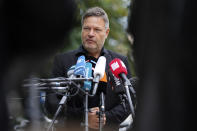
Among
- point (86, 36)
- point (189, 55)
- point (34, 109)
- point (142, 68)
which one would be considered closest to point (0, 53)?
point (34, 109)

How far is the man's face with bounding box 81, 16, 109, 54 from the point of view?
3498 mm

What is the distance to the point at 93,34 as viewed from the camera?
353 cm

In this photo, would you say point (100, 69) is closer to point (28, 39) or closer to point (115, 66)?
point (115, 66)

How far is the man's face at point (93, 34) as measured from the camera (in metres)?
3.50

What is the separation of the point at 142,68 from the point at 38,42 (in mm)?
319

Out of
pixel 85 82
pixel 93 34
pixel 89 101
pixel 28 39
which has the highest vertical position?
pixel 93 34

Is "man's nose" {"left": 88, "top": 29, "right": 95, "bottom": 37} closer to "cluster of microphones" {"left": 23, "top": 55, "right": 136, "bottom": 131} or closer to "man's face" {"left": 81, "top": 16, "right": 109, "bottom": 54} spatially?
"man's face" {"left": 81, "top": 16, "right": 109, "bottom": 54}

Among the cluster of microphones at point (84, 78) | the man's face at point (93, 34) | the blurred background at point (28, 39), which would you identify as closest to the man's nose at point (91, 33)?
the man's face at point (93, 34)

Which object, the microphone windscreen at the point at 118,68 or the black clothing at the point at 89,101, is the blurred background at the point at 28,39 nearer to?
the microphone windscreen at the point at 118,68

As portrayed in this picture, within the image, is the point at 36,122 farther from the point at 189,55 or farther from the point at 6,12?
the point at 189,55

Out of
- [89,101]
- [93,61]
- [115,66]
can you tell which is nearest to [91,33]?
[93,61]

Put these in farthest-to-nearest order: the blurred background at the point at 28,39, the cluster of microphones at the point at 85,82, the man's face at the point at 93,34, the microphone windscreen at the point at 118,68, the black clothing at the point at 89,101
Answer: the man's face at the point at 93,34
the black clothing at the point at 89,101
the microphone windscreen at the point at 118,68
the cluster of microphones at the point at 85,82
the blurred background at the point at 28,39

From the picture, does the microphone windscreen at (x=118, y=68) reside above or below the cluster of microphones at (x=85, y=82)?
above

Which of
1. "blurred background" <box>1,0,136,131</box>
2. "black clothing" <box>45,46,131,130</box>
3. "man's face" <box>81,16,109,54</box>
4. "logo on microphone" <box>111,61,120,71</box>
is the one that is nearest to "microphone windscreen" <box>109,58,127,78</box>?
"logo on microphone" <box>111,61,120,71</box>
